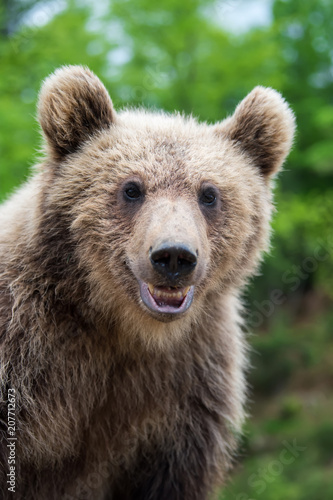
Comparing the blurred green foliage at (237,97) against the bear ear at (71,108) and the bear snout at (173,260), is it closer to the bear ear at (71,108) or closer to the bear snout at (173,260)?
the bear ear at (71,108)

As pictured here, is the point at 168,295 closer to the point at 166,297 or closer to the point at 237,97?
the point at 166,297

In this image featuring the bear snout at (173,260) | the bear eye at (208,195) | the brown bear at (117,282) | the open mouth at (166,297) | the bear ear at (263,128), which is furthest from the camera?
the bear ear at (263,128)

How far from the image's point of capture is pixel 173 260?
3498mm

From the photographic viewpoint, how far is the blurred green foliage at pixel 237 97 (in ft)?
37.9

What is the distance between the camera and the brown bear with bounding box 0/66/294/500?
3.98m

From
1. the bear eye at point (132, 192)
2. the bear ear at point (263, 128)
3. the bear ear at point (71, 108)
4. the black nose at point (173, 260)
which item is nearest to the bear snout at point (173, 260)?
the black nose at point (173, 260)

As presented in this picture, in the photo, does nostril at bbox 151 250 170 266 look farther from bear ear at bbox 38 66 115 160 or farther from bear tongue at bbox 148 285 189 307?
bear ear at bbox 38 66 115 160

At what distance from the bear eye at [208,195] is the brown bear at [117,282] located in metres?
0.01

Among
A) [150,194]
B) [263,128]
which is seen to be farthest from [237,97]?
[150,194]

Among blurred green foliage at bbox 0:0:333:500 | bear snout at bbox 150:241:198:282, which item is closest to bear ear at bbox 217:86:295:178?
bear snout at bbox 150:241:198:282

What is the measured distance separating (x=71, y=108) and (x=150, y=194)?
852 mm

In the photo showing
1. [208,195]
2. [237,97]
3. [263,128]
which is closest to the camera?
[208,195]

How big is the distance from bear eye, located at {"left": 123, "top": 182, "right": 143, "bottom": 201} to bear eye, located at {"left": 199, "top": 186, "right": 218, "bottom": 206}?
41 centimetres

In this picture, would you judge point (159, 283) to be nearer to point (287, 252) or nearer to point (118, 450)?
point (118, 450)
